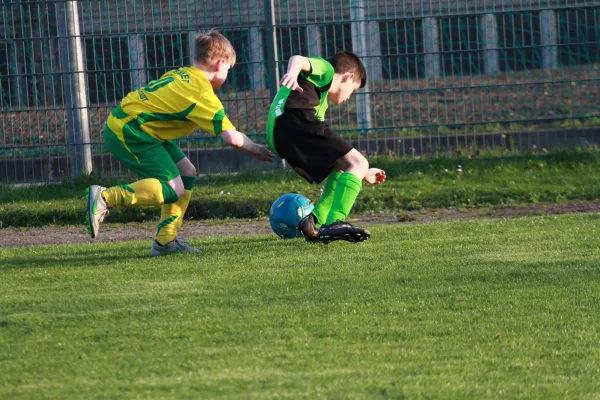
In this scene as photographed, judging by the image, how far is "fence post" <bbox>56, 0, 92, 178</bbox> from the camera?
1012 cm

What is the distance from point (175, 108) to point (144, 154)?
0.35 meters

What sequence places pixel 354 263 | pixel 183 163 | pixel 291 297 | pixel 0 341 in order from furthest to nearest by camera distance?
1. pixel 183 163
2. pixel 354 263
3. pixel 291 297
4. pixel 0 341

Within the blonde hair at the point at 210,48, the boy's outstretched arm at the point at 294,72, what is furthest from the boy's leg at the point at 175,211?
the boy's outstretched arm at the point at 294,72

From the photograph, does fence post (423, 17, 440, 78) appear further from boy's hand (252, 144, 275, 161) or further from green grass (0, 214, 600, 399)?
boy's hand (252, 144, 275, 161)

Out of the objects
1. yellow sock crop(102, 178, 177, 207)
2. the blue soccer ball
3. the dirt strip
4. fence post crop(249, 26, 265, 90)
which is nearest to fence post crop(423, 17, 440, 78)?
fence post crop(249, 26, 265, 90)

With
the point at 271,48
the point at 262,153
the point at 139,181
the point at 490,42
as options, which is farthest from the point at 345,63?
the point at 490,42

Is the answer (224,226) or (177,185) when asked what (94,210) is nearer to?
(177,185)

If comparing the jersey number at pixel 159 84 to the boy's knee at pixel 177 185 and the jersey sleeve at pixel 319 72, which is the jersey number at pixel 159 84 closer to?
the boy's knee at pixel 177 185

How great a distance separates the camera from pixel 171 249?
6.41 metres

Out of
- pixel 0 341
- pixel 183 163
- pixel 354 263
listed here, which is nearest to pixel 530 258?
pixel 354 263

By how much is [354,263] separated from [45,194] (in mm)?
4955

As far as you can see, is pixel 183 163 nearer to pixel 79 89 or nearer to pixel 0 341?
pixel 0 341

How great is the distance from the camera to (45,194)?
32.2 feet

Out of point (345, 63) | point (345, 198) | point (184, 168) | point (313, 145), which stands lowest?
point (345, 198)
